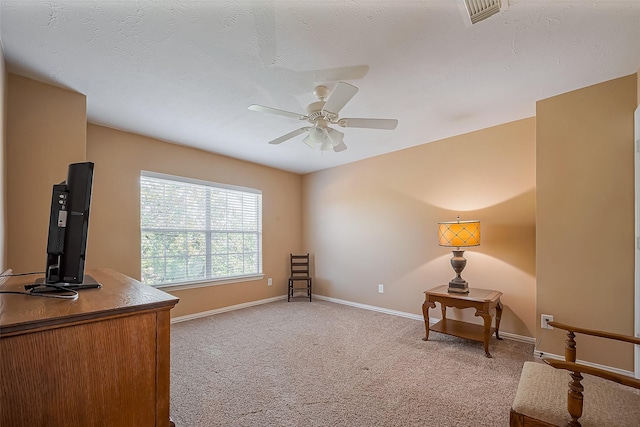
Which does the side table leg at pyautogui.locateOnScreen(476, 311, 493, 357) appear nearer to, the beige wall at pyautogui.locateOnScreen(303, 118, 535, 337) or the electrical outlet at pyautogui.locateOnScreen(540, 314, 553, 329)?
the electrical outlet at pyautogui.locateOnScreen(540, 314, 553, 329)

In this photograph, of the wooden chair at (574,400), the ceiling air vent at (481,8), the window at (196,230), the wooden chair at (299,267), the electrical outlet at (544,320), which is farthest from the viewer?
the wooden chair at (299,267)

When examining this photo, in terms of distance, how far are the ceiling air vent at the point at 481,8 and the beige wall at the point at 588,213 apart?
4.97 feet

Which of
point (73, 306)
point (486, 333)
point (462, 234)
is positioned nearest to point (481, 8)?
point (462, 234)

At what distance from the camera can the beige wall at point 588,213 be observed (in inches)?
87.6

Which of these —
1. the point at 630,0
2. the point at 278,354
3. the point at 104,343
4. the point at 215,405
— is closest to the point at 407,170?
the point at 630,0

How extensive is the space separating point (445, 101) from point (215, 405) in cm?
310

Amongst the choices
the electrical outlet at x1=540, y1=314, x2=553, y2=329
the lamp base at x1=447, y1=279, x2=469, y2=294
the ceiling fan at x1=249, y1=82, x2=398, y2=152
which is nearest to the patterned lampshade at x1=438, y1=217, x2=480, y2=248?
the lamp base at x1=447, y1=279, x2=469, y2=294

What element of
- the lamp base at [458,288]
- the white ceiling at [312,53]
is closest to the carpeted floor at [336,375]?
the lamp base at [458,288]

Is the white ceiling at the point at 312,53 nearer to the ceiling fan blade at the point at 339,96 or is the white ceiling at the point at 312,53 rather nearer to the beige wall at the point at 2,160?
the beige wall at the point at 2,160

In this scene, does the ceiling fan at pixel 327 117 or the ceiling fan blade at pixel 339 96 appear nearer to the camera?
the ceiling fan blade at pixel 339 96

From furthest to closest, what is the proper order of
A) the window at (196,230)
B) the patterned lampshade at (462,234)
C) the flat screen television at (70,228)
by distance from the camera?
the window at (196,230) < the patterned lampshade at (462,234) < the flat screen television at (70,228)

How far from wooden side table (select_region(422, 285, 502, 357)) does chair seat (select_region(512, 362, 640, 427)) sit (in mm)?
1212

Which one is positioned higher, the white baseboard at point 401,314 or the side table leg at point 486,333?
the side table leg at point 486,333

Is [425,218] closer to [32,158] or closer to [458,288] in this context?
[458,288]
